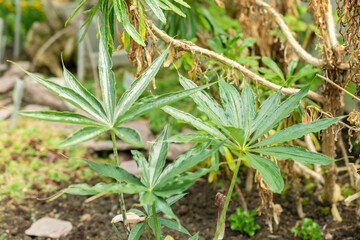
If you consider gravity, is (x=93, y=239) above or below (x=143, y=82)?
below

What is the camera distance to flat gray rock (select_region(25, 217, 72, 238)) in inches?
90.9

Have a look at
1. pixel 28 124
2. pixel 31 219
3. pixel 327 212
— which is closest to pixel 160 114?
pixel 28 124

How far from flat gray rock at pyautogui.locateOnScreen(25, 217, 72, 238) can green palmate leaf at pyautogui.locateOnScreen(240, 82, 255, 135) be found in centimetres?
151

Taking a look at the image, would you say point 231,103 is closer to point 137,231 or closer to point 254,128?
point 254,128

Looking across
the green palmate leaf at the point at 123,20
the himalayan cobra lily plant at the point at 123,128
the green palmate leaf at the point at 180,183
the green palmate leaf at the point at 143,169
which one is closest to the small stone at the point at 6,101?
the green palmate leaf at the point at 123,20

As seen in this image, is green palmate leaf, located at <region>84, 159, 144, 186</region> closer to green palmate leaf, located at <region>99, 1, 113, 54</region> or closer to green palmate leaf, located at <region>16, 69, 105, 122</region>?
green palmate leaf, located at <region>16, 69, 105, 122</region>

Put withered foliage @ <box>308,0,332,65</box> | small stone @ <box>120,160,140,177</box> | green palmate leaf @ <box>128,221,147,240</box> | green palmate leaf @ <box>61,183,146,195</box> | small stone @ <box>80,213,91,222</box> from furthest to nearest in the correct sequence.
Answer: small stone @ <box>120,160,140,177</box>, small stone @ <box>80,213,91,222</box>, withered foliage @ <box>308,0,332,65</box>, green palmate leaf @ <box>128,221,147,240</box>, green palmate leaf @ <box>61,183,146,195</box>

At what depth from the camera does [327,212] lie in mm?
2402

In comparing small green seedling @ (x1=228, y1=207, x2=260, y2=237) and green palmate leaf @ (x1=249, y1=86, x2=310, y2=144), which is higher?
green palmate leaf @ (x1=249, y1=86, x2=310, y2=144)

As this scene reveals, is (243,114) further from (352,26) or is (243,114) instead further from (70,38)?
(70,38)

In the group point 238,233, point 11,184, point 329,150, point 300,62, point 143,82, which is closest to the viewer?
point 143,82

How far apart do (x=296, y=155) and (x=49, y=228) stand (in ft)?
5.61

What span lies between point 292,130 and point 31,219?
193 cm

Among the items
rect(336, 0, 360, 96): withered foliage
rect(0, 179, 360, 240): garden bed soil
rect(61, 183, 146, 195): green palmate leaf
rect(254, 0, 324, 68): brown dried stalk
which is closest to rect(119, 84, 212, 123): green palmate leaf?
rect(61, 183, 146, 195): green palmate leaf
